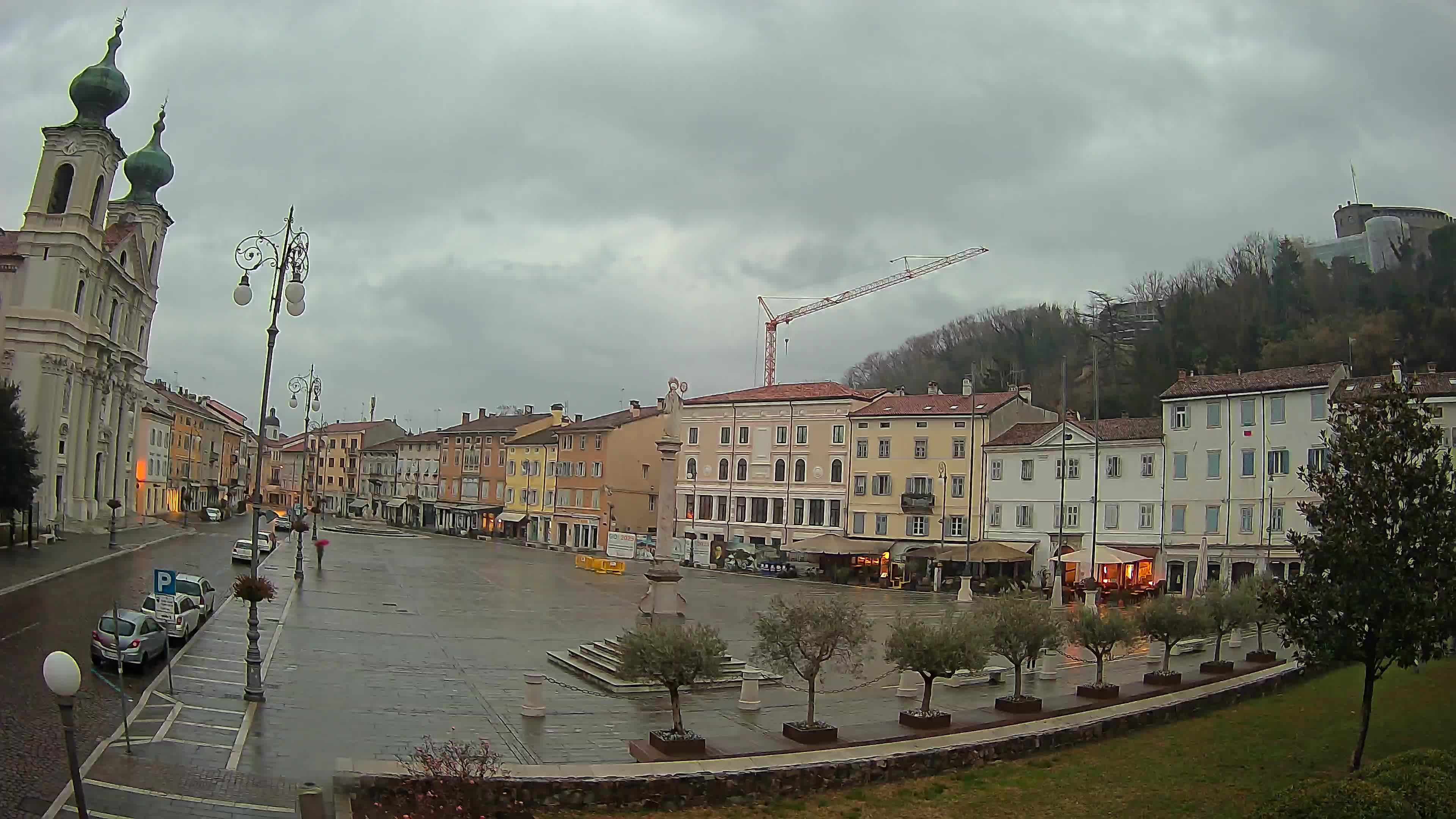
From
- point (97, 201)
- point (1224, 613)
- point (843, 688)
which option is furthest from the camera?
point (97, 201)

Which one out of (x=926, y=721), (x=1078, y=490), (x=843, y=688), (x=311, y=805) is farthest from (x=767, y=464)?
(x=311, y=805)

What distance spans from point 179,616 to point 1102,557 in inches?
1571

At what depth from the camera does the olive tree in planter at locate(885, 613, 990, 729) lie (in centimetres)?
1811

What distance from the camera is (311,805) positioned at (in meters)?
11.6

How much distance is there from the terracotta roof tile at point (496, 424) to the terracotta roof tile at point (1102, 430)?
5483 cm

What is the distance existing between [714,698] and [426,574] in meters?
32.3

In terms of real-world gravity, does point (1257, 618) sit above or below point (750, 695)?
above

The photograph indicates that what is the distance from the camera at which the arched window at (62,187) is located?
62.2 m

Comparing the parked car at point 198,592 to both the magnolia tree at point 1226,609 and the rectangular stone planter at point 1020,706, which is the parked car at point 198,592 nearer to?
the rectangular stone planter at point 1020,706

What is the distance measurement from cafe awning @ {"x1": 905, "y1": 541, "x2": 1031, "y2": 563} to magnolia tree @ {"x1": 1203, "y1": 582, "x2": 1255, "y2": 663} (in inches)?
1064

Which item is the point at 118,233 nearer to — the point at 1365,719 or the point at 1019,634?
the point at 1019,634

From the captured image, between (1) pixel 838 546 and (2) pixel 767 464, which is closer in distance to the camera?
(1) pixel 838 546

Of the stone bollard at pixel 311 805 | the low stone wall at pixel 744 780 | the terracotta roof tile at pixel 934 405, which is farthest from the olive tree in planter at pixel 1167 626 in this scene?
the terracotta roof tile at pixel 934 405

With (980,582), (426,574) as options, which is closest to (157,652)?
(426,574)
